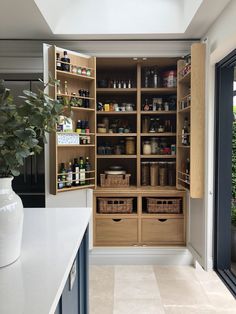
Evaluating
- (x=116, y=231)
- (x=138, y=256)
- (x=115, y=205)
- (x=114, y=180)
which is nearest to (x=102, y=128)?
(x=114, y=180)

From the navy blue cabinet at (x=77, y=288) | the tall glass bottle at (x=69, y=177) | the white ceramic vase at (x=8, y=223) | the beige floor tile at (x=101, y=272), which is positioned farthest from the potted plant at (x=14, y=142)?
the beige floor tile at (x=101, y=272)

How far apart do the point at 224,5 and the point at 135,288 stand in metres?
2.55

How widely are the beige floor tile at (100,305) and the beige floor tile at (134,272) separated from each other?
1.39ft

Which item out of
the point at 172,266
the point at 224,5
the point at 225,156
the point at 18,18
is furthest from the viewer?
the point at 172,266

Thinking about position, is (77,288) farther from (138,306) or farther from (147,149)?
(147,149)

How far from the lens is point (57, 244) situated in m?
1.23

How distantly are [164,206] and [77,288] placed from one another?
1876mm

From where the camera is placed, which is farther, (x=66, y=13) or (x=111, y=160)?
(x=111, y=160)

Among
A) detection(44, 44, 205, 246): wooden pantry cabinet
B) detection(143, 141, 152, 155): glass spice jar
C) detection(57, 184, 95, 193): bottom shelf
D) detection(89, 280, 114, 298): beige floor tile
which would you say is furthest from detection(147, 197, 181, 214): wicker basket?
detection(89, 280, 114, 298): beige floor tile

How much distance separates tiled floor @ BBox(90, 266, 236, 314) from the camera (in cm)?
237

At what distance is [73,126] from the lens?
3076 mm

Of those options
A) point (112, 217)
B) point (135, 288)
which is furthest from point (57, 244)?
point (112, 217)

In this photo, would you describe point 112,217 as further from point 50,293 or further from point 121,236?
point 50,293

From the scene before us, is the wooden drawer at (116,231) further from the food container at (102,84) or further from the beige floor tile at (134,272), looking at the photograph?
the food container at (102,84)
